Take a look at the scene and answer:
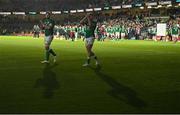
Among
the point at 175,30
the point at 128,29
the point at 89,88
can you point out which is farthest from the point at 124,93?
the point at 128,29

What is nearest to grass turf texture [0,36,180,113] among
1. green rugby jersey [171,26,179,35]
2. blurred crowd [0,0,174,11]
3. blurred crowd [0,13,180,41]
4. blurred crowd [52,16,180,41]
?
green rugby jersey [171,26,179,35]

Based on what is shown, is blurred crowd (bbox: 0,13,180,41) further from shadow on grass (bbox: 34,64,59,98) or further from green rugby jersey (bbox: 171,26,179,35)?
shadow on grass (bbox: 34,64,59,98)

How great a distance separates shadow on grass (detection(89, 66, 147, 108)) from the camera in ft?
34.4

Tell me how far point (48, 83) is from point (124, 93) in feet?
8.91

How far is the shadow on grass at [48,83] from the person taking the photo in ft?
38.8

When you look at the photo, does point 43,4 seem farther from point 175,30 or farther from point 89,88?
point 89,88

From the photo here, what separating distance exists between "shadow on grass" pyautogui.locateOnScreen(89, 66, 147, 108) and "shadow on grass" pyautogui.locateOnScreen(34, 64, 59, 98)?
5.24ft

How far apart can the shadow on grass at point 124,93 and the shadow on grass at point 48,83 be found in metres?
1.60

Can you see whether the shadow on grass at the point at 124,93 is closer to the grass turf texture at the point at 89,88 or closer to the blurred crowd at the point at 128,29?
the grass turf texture at the point at 89,88

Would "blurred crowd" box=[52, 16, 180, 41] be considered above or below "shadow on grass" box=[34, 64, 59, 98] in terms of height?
below

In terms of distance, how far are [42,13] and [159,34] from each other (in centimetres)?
3289

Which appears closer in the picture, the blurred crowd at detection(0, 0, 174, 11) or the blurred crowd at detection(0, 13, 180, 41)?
the blurred crowd at detection(0, 13, 180, 41)

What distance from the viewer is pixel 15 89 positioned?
39.8ft

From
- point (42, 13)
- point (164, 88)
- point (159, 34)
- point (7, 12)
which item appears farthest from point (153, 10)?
point (164, 88)
